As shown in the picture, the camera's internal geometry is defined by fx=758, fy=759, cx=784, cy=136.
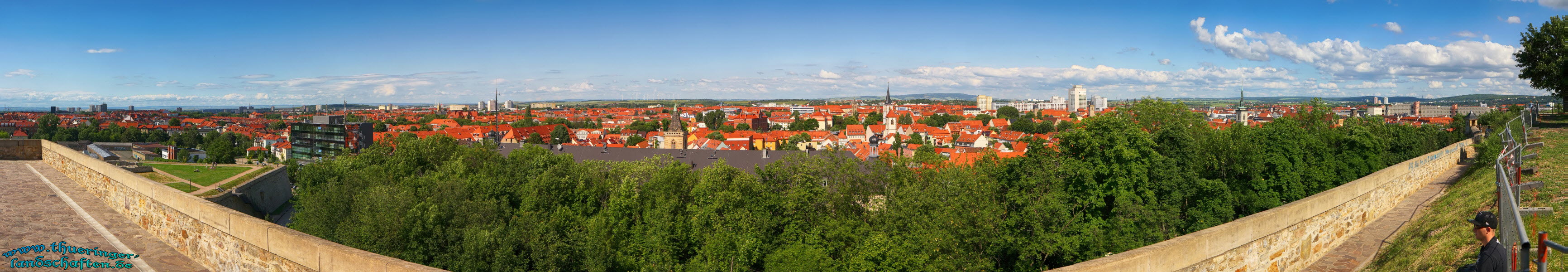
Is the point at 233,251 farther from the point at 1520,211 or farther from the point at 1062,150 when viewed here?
the point at 1062,150

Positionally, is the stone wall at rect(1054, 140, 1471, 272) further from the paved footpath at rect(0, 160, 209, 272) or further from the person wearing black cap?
the paved footpath at rect(0, 160, 209, 272)

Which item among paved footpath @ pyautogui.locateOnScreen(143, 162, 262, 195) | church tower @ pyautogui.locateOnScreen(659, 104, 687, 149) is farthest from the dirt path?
church tower @ pyautogui.locateOnScreen(659, 104, 687, 149)

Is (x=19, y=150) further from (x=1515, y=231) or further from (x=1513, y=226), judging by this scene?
(x=1515, y=231)

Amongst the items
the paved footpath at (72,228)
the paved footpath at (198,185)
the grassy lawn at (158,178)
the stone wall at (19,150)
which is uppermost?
the stone wall at (19,150)

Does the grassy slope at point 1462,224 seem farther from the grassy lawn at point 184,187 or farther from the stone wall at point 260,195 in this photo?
the grassy lawn at point 184,187

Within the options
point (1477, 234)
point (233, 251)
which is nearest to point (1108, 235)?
point (1477, 234)

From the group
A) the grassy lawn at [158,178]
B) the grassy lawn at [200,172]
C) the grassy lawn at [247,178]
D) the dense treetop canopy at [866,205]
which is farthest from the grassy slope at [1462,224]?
the grassy lawn at [247,178]
